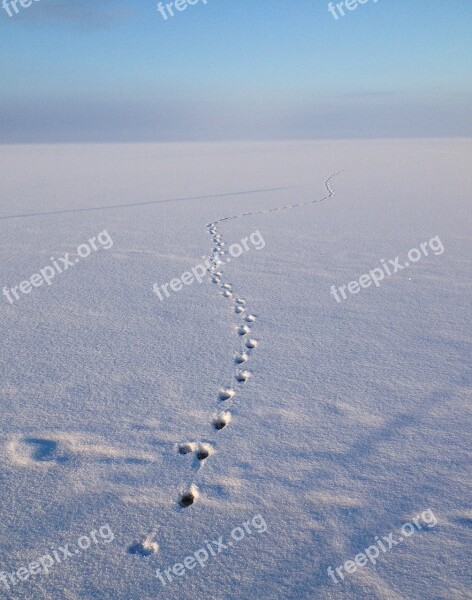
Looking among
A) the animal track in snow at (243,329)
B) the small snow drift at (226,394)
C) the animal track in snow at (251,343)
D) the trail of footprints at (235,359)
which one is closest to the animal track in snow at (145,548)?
the trail of footprints at (235,359)

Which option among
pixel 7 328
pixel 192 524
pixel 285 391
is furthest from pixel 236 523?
pixel 7 328

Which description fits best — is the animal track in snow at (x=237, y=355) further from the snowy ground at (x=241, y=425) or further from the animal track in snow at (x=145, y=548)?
the animal track in snow at (x=145, y=548)

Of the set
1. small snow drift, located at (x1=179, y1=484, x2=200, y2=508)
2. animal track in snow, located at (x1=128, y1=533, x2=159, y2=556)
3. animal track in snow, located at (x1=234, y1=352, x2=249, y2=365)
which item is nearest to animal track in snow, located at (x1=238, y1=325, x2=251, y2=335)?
animal track in snow, located at (x1=234, y1=352, x2=249, y2=365)

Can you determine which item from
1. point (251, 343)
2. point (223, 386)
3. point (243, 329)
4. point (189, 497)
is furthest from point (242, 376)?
point (189, 497)

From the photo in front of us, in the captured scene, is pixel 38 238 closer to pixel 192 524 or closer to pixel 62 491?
pixel 62 491

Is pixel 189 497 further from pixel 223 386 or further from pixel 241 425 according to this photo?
pixel 223 386
